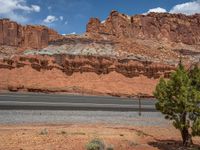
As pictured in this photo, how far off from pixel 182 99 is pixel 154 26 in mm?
110805

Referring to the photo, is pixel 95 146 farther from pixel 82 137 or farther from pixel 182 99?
pixel 182 99

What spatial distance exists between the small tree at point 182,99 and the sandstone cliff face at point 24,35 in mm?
136105

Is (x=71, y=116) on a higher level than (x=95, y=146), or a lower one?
higher

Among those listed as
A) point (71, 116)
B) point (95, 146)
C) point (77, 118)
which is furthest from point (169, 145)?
point (71, 116)

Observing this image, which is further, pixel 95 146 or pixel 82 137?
pixel 82 137

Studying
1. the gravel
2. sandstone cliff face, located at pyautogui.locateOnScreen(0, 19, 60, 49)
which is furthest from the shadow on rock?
sandstone cliff face, located at pyautogui.locateOnScreen(0, 19, 60, 49)

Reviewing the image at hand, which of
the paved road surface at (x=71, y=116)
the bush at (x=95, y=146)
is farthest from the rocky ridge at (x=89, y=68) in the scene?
the bush at (x=95, y=146)

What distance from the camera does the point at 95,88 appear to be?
52.0 meters

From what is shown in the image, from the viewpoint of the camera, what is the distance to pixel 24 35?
518ft

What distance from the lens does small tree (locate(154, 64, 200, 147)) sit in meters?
16.9

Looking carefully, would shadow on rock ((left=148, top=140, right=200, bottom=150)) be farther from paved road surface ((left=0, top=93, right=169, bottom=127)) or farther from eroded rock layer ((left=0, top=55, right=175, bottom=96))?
eroded rock layer ((left=0, top=55, right=175, bottom=96))

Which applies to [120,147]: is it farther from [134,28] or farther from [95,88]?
[134,28]

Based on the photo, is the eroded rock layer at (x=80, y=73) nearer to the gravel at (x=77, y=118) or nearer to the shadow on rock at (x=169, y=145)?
the gravel at (x=77, y=118)

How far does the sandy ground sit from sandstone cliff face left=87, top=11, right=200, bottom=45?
304ft
